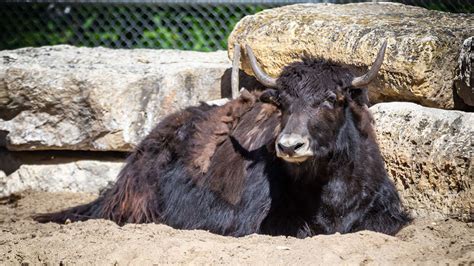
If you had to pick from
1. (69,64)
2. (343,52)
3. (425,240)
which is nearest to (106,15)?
(69,64)

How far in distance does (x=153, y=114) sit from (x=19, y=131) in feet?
4.00

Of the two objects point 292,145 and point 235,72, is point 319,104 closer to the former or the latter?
Answer: point 292,145

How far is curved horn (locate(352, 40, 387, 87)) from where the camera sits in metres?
5.79

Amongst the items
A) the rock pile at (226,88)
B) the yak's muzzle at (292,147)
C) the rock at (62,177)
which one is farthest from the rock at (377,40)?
the rock at (62,177)

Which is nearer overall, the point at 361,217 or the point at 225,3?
the point at 361,217

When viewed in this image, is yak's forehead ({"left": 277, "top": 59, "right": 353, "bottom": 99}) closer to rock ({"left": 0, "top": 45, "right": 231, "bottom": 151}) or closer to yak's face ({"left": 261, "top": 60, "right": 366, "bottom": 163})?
yak's face ({"left": 261, "top": 60, "right": 366, "bottom": 163})

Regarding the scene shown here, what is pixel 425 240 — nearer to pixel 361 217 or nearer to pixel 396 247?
pixel 396 247

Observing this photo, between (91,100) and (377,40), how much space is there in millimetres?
2661

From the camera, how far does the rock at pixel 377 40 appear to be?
21.3 feet

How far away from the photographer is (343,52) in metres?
7.01

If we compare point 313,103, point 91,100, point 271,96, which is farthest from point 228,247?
point 91,100

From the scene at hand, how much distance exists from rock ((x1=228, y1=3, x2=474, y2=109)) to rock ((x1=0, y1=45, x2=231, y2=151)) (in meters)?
0.61

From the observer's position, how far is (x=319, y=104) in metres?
5.89

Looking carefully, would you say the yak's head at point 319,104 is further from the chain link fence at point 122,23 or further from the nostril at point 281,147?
the chain link fence at point 122,23
